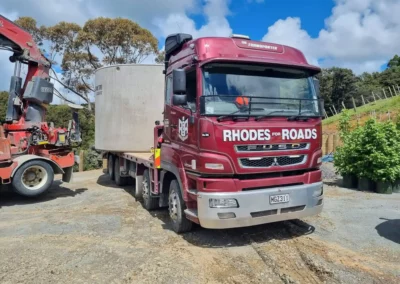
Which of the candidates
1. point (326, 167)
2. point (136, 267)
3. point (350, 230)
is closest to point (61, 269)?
point (136, 267)

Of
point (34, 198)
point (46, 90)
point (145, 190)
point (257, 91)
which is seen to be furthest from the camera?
point (46, 90)

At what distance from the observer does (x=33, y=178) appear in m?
8.50

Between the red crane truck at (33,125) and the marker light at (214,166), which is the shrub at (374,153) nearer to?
the marker light at (214,166)

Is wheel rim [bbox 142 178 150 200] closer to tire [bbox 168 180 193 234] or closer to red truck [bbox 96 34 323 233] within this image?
red truck [bbox 96 34 323 233]

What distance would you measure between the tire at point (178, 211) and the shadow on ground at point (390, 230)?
313 centimetres

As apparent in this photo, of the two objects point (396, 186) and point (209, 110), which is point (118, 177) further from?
point (396, 186)

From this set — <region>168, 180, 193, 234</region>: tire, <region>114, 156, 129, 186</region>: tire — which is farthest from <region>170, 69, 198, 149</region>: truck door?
<region>114, 156, 129, 186</region>: tire

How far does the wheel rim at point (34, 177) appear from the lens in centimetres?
834

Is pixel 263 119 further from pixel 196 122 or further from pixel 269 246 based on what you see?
pixel 269 246

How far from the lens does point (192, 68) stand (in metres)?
5.10

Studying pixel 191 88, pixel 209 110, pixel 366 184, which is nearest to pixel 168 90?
pixel 191 88

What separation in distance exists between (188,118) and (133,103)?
12.7 ft

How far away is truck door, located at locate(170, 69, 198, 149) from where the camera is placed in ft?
16.3

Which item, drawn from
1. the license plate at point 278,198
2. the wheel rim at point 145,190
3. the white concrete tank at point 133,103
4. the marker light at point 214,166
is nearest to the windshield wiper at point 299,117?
the license plate at point 278,198
